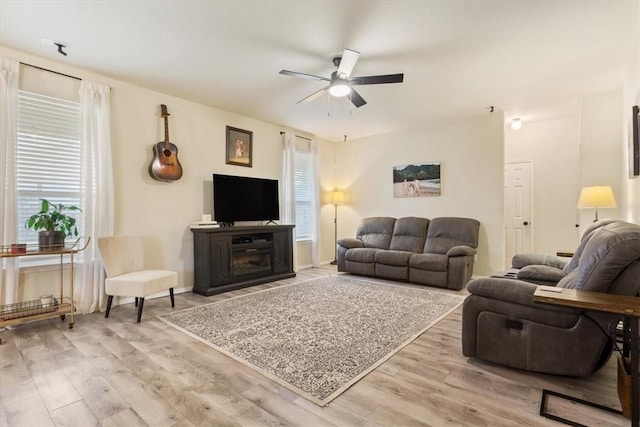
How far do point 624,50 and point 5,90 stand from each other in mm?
5895

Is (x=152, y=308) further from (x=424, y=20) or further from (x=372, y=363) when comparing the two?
(x=424, y=20)

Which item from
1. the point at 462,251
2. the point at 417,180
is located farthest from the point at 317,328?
the point at 417,180

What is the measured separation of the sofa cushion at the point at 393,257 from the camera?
189 inches

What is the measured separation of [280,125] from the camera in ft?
18.7

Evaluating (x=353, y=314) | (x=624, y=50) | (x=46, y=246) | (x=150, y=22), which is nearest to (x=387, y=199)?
(x=353, y=314)

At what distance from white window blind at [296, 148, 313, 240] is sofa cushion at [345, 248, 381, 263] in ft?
3.79

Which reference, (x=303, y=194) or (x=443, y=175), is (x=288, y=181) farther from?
(x=443, y=175)

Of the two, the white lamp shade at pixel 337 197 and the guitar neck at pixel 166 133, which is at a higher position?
the guitar neck at pixel 166 133

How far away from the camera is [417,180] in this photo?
589cm

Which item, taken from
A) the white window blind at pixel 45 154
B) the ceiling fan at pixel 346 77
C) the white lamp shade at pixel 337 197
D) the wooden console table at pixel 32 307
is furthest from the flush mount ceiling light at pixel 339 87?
the white lamp shade at pixel 337 197

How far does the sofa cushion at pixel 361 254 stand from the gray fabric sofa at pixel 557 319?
2888mm

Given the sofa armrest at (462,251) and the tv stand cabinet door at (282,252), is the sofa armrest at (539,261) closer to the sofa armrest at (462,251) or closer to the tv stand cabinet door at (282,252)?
the sofa armrest at (462,251)

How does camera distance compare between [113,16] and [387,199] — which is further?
[387,199]

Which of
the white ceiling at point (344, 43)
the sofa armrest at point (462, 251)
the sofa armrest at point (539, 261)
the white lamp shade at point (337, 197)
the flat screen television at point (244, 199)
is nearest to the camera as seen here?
the white ceiling at point (344, 43)
